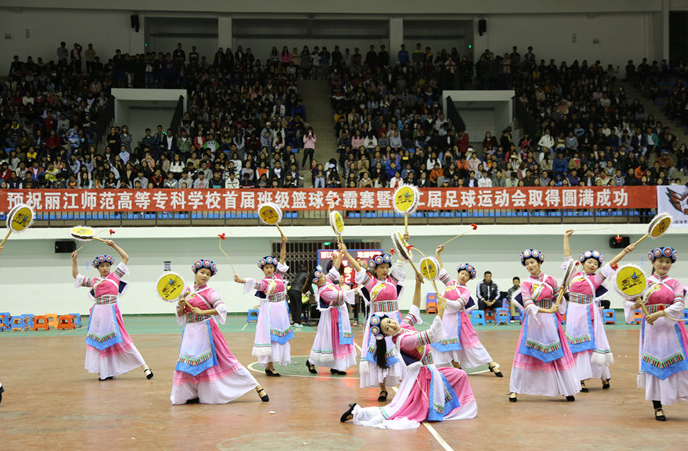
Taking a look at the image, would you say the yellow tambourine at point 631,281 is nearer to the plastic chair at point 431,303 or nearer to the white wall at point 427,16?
the plastic chair at point 431,303

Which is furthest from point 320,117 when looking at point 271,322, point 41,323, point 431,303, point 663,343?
point 663,343

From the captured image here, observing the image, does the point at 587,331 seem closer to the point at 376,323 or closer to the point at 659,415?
the point at 659,415

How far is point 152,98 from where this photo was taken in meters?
29.8

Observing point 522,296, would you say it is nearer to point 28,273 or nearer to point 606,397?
point 606,397

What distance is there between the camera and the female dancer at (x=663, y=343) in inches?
342

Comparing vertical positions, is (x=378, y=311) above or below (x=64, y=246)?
below

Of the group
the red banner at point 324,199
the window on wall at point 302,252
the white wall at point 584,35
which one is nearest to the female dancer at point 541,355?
the red banner at point 324,199

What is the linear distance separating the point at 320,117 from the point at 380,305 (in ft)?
65.8

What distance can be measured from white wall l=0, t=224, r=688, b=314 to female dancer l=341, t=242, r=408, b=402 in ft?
38.7

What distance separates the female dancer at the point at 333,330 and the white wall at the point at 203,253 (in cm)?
1039

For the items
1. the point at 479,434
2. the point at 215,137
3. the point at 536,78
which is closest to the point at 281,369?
the point at 479,434

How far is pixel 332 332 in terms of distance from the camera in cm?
1204

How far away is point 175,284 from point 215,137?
56.4 ft

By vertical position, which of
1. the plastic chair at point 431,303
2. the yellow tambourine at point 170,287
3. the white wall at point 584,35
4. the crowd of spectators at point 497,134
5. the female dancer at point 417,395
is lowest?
the plastic chair at point 431,303
